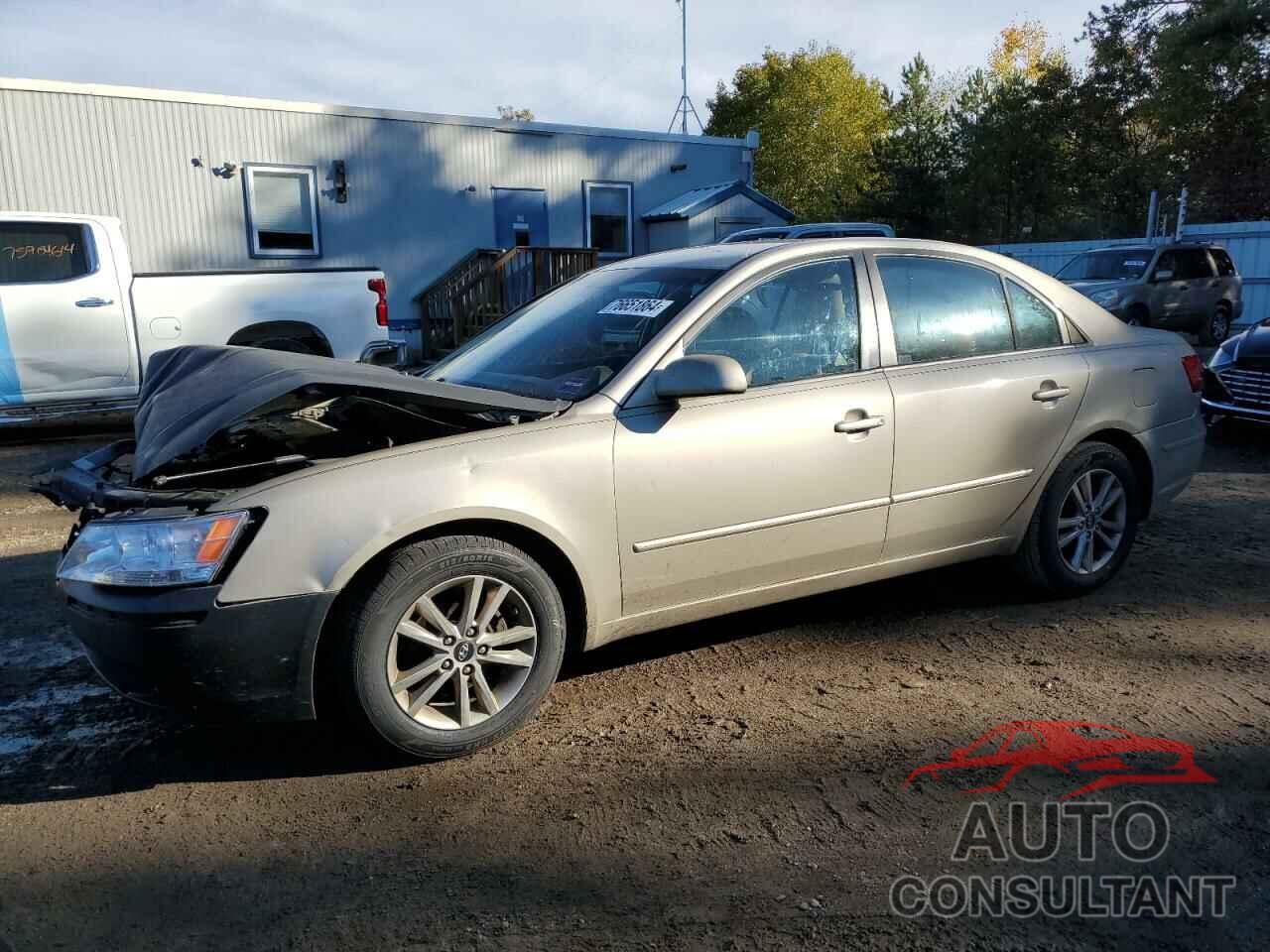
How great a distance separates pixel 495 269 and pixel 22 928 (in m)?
14.4

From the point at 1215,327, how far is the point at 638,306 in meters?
16.7

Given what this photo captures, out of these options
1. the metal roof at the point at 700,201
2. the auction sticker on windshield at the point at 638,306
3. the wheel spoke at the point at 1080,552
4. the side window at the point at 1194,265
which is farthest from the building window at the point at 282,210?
the side window at the point at 1194,265

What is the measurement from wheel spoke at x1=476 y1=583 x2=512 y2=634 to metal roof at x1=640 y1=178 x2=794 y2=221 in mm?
16159

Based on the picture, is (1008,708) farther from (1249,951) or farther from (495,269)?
(495,269)

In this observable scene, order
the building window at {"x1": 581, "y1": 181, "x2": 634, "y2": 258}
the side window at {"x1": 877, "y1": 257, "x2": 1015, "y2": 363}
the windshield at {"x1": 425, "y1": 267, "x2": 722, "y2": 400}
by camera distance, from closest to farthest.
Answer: the windshield at {"x1": 425, "y1": 267, "x2": 722, "y2": 400} < the side window at {"x1": 877, "y1": 257, "x2": 1015, "y2": 363} < the building window at {"x1": 581, "y1": 181, "x2": 634, "y2": 258}

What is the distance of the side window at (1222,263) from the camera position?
17109 millimetres

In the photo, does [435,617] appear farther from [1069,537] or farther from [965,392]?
[1069,537]

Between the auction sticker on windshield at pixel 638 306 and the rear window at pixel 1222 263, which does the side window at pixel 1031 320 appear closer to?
the auction sticker on windshield at pixel 638 306

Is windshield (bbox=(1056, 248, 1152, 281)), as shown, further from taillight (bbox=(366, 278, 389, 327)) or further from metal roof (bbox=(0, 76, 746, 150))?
taillight (bbox=(366, 278, 389, 327))

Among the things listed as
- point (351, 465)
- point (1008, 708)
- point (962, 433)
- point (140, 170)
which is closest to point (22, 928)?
point (351, 465)

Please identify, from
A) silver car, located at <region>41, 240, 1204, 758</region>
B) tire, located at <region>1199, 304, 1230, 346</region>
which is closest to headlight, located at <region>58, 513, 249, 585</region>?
silver car, located at <region>41, 240, 1204, 758</region>

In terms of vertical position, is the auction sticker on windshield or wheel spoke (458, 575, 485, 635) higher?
the auction sticker on windshield

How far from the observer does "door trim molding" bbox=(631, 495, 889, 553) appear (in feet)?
11.2

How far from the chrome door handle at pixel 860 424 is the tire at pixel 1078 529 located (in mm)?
1078
